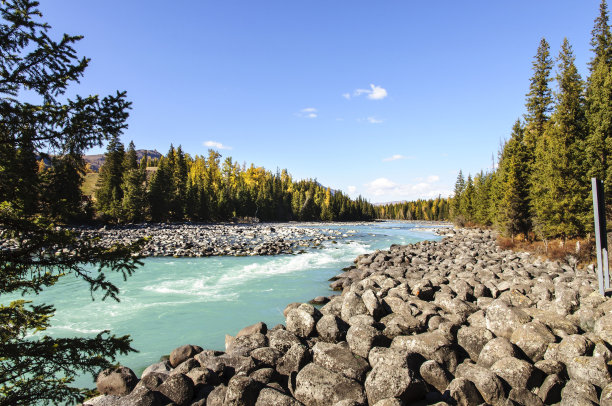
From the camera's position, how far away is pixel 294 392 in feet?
17.6

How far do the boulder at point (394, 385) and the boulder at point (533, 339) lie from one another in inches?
104

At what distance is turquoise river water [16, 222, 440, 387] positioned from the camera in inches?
359

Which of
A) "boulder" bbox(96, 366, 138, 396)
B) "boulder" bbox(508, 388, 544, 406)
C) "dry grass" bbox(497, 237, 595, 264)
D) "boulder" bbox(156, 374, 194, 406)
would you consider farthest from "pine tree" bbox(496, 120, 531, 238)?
"boulder" bbox(96, 366, 138, 396)

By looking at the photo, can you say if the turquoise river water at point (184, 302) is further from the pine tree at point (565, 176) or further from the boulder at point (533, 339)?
the pine tree at point (565, 176)

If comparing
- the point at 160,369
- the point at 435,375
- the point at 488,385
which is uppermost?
the point at 488,385

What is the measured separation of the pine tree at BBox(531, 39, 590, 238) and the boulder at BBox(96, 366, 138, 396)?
22850 mm

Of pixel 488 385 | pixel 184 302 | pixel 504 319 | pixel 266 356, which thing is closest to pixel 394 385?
pixel 488 385

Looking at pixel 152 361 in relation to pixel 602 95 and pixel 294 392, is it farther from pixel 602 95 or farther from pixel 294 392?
pixel 602 95

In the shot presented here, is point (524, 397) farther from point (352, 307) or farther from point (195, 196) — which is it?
point (195, 196)

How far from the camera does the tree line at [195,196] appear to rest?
161ft

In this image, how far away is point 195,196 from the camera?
63.0 metres

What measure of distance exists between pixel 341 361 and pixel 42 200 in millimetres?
5400

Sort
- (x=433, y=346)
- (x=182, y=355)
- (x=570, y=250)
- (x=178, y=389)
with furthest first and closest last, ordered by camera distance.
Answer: (x=570, y=250), (x=182, y=355), (x=433, y=346), (x=178, y=389)

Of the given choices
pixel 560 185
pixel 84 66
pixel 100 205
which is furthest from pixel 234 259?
pixel 100 205
